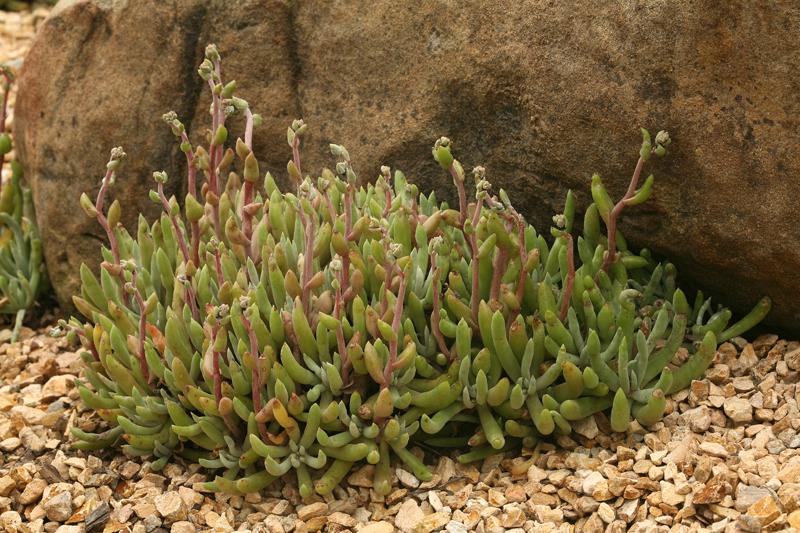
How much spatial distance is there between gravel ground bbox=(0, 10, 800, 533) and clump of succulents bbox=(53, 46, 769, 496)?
0.26ft

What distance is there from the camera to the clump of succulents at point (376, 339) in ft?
8.30

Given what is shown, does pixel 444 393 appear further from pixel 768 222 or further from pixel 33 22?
pixel 33 22

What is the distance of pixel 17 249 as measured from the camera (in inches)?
165

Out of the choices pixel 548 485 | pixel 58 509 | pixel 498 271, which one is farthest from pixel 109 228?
pixel 548 485

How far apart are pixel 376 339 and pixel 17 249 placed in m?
2.61

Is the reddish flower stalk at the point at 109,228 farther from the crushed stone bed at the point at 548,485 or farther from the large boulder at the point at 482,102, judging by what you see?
the large boulder at the point at 482,102

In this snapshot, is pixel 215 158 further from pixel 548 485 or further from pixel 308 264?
pixel 548 485

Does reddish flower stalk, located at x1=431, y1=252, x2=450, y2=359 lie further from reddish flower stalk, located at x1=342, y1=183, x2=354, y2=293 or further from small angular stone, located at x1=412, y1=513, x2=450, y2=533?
small angular stone, located at x1=412, y1=513, x2=450, y2=533

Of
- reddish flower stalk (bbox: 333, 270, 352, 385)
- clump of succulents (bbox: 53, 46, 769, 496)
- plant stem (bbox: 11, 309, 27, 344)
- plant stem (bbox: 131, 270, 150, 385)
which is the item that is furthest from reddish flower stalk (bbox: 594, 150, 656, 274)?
plant stem (bbox: 11, 309, 27, 344)

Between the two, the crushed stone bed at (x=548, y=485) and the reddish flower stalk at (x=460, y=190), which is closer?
the crushed stone bed at (x=548, y=485)

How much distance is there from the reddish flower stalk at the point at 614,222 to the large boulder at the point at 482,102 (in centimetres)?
18

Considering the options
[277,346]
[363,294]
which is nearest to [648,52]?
[363,294]

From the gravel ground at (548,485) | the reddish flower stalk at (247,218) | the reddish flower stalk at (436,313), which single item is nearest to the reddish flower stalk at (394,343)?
the reddish flower stalk at (436,313)

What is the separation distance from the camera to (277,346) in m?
2.72
